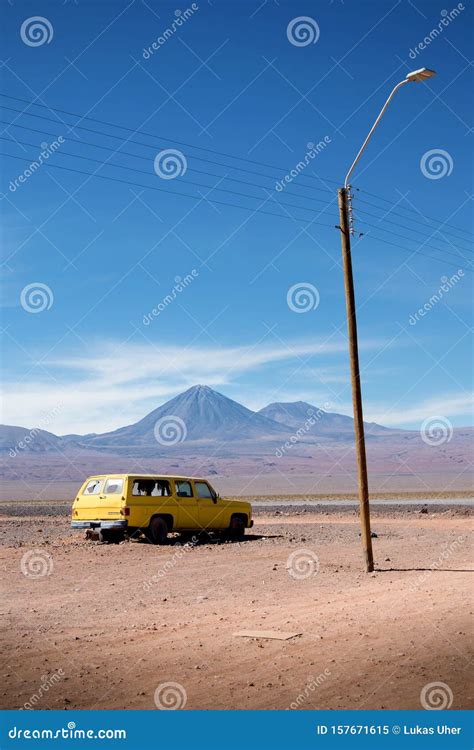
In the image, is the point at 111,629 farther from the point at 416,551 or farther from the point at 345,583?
the point at 416,551

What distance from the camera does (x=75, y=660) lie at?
9711 mm

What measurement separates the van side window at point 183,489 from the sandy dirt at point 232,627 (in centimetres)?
264

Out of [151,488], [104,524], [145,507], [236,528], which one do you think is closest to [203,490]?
[236,528]

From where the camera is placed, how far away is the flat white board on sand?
10.5 meters

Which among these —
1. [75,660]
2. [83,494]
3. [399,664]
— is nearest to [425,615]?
[399,664]

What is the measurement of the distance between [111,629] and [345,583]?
18.7 feet

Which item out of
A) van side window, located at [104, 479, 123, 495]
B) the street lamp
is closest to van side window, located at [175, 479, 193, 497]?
van side window, located at [104, 479, 123, 495]

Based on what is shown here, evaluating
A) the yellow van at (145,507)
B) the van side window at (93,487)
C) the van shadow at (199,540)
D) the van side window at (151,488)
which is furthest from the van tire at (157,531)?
the van side window at (93,487)

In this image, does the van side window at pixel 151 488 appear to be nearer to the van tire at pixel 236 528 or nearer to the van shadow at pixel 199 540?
the van shadow at pixel 199 540

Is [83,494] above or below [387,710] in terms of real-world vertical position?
above

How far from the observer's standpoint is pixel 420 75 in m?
15.4

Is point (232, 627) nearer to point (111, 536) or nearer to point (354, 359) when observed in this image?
point (354, 359)

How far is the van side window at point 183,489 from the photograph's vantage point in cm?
2391

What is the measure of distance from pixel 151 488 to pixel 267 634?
12732 mm
